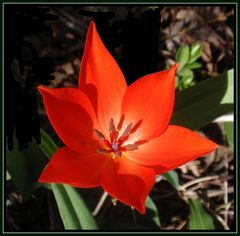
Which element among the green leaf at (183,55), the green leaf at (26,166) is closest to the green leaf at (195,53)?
the green leaf at (183,55)

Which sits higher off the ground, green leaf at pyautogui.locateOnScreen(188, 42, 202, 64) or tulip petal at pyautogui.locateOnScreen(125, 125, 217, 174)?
green leaf at pyautogui.locateOnScreen(188, 42, 202, 64)

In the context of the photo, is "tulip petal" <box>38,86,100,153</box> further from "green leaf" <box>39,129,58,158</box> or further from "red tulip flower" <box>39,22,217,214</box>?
"green leaf" <box>39,129,58,158</box>

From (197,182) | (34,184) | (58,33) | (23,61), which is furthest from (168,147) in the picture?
(58,33)

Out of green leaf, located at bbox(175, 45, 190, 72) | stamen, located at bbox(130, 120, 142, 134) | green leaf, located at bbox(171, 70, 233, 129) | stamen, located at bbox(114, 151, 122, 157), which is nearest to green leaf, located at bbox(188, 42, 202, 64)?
green leaf, located at bbox(175, 45, 190, 72)

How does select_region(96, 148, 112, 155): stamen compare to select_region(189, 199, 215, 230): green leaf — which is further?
select_region(189, 199, 215, 230): green leaf

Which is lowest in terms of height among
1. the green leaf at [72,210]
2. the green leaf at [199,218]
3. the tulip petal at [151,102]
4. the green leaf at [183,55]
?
the green leaf at [199,218]

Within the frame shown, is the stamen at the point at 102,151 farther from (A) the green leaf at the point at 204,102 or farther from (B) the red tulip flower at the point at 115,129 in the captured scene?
(A) the green leaf at the point at 204,102
